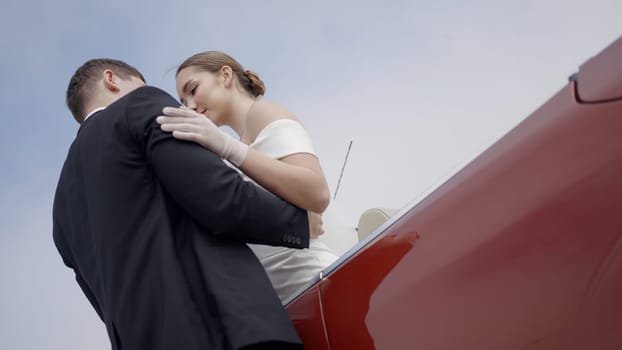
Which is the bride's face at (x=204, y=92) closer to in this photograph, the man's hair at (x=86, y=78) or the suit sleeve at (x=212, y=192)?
the man's hair at (x=86, y=78)

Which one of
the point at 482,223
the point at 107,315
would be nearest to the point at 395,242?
the point at 482,223

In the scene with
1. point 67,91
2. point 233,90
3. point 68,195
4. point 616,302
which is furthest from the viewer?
point 233,90

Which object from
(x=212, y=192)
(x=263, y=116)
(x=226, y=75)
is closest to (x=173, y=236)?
(x=212, y=192)

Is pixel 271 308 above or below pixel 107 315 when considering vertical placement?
above

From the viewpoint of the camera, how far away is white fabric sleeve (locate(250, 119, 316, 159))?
1710 millimetres

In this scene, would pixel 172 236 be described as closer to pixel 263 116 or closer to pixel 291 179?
pixel 291 179

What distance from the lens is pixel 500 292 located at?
3.30 ft

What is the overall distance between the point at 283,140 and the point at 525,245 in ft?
2.93

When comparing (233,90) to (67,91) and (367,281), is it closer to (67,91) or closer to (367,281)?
(67,91)

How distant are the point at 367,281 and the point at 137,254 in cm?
53

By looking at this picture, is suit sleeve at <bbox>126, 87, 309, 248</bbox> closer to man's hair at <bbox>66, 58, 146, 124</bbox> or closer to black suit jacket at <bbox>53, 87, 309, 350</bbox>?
black suit jacket at <bbox>53, 87, 309, 350</bbox>

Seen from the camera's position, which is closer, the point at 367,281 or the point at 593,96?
the point at 593,96

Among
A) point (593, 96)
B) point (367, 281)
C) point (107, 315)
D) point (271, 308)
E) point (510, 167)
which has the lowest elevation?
point (107, 315)

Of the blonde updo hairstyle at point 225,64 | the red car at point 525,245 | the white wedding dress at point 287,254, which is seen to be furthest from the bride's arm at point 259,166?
the blonde updo hairstyle at point 225,64
